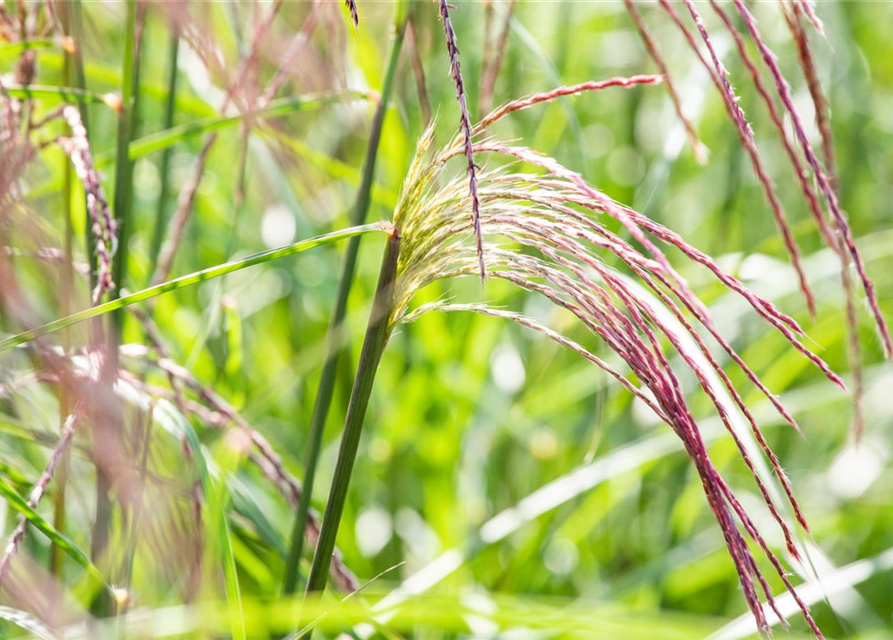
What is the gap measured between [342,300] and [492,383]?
735 millimetres

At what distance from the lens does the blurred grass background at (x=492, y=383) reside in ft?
3.37

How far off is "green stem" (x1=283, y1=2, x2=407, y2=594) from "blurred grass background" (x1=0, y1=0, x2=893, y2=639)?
179 mm

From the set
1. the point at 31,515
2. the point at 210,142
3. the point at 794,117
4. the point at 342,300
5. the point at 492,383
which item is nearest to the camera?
the point at 794,117

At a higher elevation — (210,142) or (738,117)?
(210,142)

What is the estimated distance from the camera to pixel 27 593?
2.27 feet

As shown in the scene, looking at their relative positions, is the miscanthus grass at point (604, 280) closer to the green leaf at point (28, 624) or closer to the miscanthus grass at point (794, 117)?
the miscanthus grass at point (794, 117)

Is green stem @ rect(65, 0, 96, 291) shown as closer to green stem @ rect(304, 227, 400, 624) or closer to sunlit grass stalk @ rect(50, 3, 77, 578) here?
sunlit grass stalk @ rect(50, 3, 77, 578)

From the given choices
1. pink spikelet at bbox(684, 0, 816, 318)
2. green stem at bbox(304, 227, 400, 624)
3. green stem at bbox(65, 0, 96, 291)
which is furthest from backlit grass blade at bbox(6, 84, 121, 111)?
pink spikelet at bbox(684, 0, 816, 318)

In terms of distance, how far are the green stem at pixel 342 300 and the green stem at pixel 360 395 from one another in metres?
0.11

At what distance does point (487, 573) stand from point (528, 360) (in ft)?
1.38

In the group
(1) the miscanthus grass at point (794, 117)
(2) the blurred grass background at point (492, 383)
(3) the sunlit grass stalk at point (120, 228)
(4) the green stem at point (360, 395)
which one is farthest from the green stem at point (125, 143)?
(1) the miscanthus grass at point (794, 117)

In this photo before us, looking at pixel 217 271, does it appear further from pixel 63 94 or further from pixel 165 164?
pixel 165 164

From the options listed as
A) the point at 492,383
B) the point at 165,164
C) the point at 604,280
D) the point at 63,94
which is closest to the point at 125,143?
the point at 63,94

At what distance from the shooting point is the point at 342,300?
63cm
